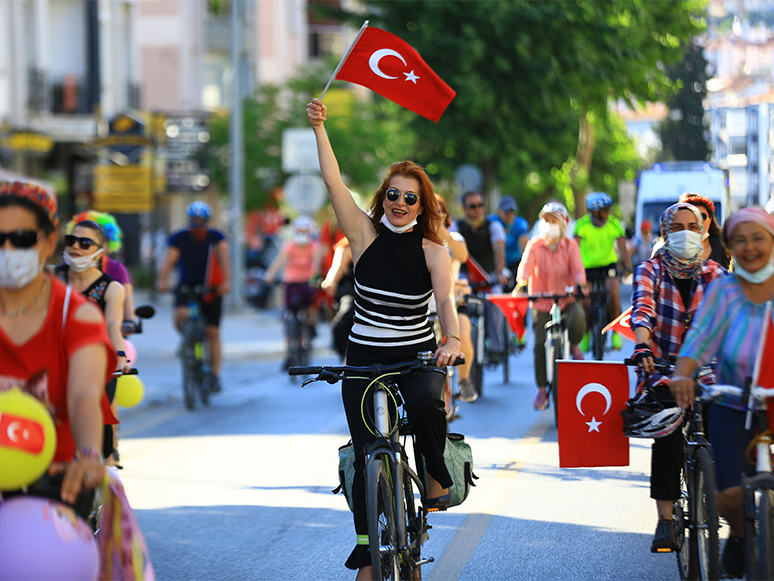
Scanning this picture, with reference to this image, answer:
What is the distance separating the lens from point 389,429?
499 centimetres

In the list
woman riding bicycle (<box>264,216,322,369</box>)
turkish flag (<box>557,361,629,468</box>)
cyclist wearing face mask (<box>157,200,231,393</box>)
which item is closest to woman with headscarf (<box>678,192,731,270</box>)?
turkish flag (<box>557,361,629,468</box>)

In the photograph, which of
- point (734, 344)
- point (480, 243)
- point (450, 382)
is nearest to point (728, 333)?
point (734, 344)

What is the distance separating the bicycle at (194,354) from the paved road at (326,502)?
410 millimetres

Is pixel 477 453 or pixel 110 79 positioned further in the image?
pixel 110 79

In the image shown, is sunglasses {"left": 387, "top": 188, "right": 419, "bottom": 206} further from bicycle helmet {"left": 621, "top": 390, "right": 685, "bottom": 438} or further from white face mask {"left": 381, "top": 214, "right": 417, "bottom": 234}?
bicycle helmet {"left": 621, "top": 390, "right": 685, "bottom": 438}

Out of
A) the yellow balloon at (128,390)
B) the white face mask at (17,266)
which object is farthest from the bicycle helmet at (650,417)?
the yellow balloon at (128,390)

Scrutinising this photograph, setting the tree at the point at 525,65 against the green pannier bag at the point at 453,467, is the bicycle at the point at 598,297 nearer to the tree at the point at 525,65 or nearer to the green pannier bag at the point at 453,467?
the green pannier bag at the point at 453,467

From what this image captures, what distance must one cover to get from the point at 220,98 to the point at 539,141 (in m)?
19.8

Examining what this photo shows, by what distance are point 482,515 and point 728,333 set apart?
2.93 metres

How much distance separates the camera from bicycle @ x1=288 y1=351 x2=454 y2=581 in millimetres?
4719

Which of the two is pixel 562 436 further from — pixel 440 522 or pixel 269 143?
pixel 269 143

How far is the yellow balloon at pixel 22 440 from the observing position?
132 inches

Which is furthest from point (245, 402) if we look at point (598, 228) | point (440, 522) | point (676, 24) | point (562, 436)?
point (676, 24)

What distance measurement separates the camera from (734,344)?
4621 millimetres
